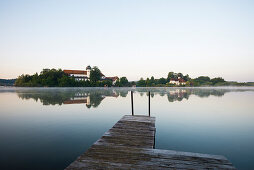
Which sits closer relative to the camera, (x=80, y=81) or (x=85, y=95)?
(x=85, y=95)

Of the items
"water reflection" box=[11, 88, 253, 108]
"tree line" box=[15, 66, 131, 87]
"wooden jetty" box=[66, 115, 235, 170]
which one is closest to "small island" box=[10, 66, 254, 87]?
"tree line" box=[15, 66, 131, 87]

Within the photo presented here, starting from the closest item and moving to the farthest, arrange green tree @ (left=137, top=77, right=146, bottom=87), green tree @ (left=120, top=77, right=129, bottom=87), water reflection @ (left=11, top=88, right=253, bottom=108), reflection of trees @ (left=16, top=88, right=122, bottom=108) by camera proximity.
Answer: reflection of trees @ (left=16, top=88, right=122, bottom=108) → water reflection @ (left=11, top=88, right=253, bottom=108) → green tree @ (left=120, top=77, right=129, bottom=87) → green tree @ (left=137, top=77, right=146, bottom=87)

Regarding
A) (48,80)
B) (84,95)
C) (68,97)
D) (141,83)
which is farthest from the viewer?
(141,83)

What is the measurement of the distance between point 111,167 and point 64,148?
3711mm

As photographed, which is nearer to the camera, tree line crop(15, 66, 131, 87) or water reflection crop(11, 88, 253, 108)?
water reflection crop(11, 88, 253, 108)

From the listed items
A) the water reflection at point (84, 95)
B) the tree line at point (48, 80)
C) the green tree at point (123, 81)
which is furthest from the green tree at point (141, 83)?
the water reflection at point (84, 95)

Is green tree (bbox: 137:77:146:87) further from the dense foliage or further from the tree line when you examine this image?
the dense foliage

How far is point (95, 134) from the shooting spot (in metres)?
8.81

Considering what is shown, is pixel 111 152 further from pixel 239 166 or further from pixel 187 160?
pixel 239 166

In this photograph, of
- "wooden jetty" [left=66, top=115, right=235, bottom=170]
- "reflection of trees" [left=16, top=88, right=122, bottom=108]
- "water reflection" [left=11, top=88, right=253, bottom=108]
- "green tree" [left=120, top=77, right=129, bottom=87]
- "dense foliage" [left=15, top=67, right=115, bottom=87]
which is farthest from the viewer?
"green tree" [left=120, top=77, right=129, bottom=87]

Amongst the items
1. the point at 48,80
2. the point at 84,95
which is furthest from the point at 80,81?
the point at 84,95

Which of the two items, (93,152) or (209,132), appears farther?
(209,132)

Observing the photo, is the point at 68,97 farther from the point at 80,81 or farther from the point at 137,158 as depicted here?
the point at 80,81

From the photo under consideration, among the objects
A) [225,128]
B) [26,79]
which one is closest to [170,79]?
[26,79]
